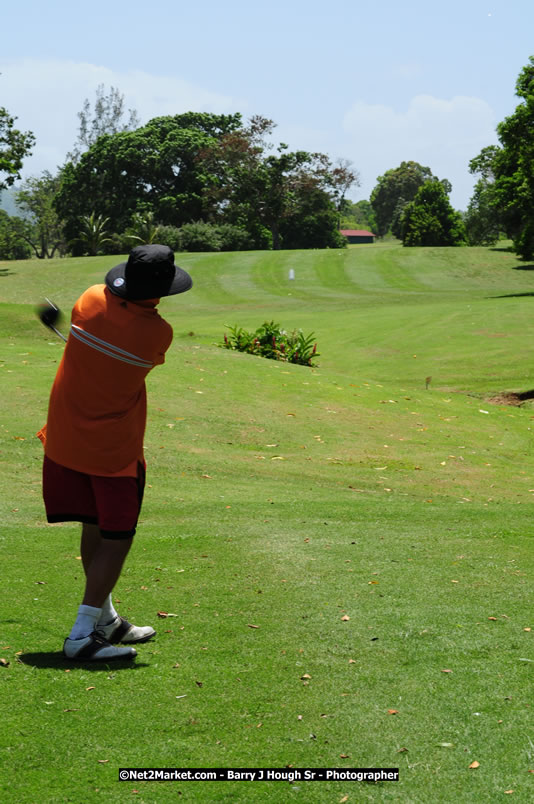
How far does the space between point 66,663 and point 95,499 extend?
2.95 ft

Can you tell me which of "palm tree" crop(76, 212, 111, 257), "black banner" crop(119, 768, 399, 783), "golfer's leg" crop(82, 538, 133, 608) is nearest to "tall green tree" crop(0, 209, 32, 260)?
"palm tree" crop(76, 212, 111, 257)

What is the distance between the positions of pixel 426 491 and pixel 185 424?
4443 millimetres

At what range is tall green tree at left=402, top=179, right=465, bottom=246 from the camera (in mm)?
89125

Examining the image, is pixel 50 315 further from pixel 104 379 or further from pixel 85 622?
pixel 85 622

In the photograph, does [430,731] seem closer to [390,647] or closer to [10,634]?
[390,647]

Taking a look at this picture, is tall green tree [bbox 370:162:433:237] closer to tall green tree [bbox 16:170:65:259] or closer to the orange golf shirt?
tall green tree [bbox 16:170:65:259]

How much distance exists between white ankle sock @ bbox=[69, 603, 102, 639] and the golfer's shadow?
14 cm

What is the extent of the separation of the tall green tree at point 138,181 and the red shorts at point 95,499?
8141cm

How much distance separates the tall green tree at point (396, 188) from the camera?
14675cm

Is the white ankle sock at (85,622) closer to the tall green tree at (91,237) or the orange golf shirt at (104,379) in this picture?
the orange golf shirt at (104,379)

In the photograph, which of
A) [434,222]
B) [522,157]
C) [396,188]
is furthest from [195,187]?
[396,188]

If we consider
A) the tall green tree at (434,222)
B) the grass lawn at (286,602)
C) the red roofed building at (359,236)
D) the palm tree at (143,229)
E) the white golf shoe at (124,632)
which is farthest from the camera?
the red roofed building at (359,236)

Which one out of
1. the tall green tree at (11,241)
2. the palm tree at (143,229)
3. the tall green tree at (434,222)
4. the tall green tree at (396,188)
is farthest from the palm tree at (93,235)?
the tall green tree at (396,188)

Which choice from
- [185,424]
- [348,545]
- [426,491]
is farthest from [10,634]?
[185,424]
